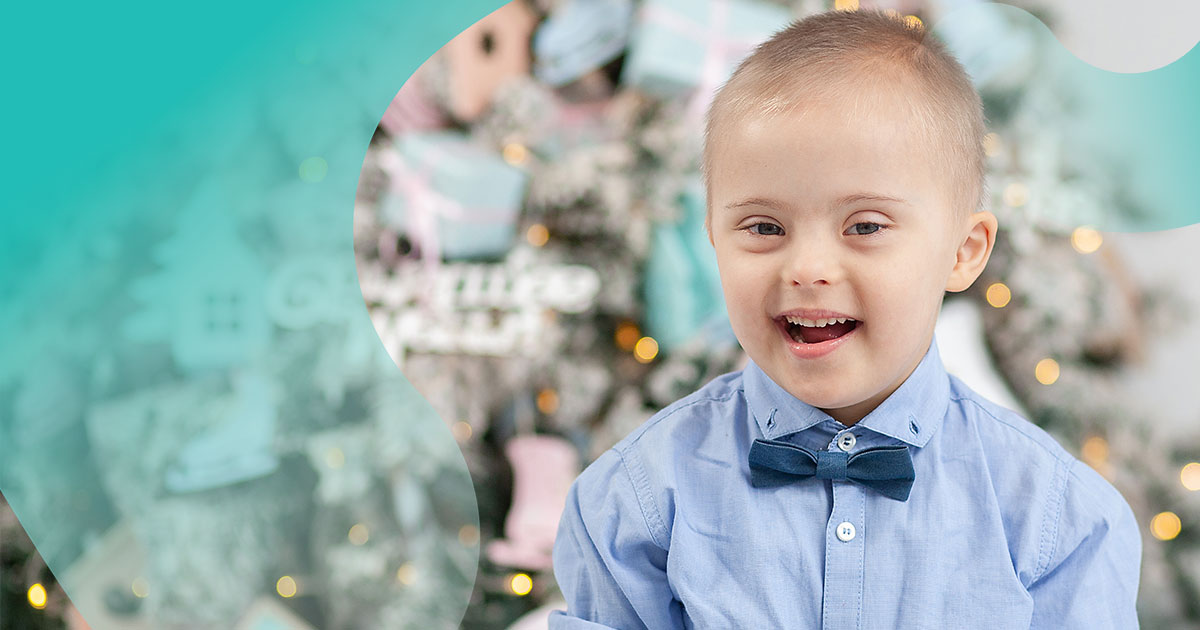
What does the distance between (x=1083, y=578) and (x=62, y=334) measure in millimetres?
1786

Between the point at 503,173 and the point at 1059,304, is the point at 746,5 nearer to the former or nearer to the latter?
the point at 503,173

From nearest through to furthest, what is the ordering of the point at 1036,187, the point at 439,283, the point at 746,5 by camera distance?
the point at 1036,187, the point at 746,5, the point at 439,283

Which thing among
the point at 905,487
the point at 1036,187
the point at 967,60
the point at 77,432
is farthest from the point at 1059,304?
the point at 77,432

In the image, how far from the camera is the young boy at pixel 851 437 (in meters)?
0.81

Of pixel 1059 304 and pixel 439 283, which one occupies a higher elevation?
pixel 439 283

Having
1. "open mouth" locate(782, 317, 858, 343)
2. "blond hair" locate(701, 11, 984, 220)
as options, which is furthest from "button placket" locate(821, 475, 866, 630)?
"blond hair" locate(701, 11, 984, 220)

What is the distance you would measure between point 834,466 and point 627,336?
874 mm

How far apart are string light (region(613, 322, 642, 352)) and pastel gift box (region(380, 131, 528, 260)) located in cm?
25

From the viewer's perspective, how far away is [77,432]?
1.89 m

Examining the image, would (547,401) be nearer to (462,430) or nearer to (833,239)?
(462,430)

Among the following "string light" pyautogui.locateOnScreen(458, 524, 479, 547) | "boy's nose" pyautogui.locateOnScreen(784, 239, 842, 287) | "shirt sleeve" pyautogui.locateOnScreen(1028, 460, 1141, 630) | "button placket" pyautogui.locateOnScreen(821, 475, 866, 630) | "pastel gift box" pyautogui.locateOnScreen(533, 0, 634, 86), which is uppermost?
"pastel gift box" pyautogui.locateOnScreen(533, 0, 634, 86)

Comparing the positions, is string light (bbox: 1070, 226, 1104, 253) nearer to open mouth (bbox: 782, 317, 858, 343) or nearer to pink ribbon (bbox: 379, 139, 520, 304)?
open mouth (bbox: 782, 317, 858, 343)

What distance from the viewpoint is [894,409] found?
90cm

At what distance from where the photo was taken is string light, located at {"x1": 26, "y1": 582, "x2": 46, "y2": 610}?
1.91 m
